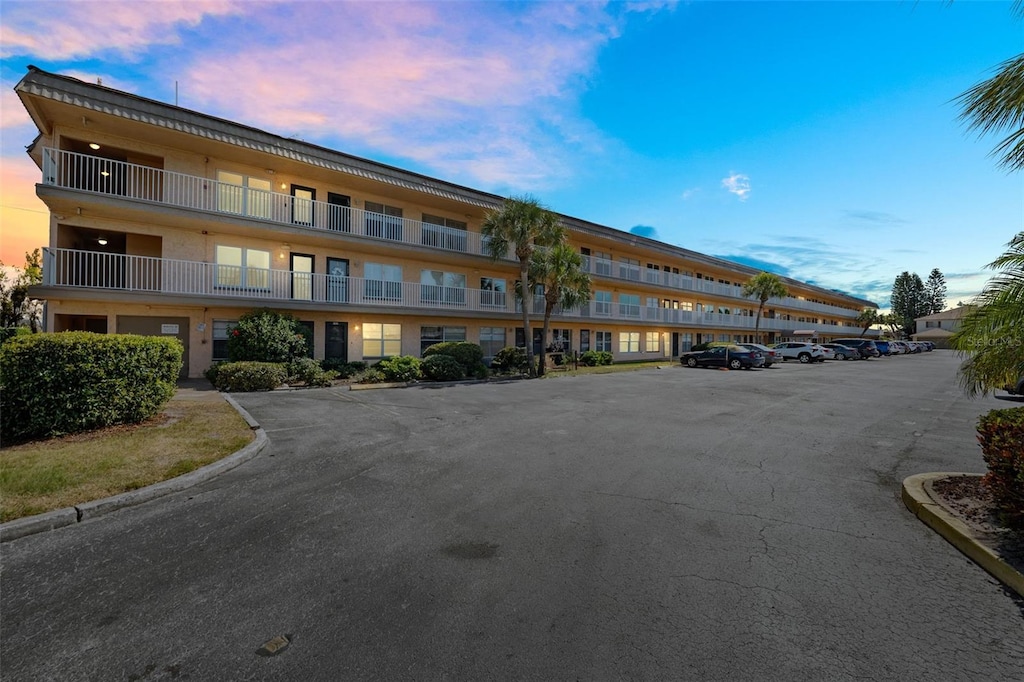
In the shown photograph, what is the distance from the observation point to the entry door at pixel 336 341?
65.0 feet

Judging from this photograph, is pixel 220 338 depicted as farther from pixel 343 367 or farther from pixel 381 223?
pixel 381 223

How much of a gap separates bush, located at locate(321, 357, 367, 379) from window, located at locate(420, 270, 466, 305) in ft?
15.6

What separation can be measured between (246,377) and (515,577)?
44.8ft

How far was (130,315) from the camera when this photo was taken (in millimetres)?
15930

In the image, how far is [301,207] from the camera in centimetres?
Answer: 1875

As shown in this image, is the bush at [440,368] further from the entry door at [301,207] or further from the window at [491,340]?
the entry door at [301,207]

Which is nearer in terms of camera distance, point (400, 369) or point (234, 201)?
point (234, 201)

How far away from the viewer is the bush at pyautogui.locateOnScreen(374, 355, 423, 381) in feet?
59.2

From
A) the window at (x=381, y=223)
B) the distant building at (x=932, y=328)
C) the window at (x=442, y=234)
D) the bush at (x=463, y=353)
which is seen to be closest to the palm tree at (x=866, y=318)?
the distant building at (x=932, y=328)

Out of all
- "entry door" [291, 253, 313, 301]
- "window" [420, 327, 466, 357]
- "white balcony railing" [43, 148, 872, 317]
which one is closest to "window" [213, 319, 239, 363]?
"entry door" [291, 253, 313, 301]

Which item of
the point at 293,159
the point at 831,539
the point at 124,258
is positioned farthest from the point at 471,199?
the point at 831,539

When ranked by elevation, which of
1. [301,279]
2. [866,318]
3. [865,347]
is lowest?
[865,347]

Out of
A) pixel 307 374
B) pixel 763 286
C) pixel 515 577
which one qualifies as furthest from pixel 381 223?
pixel 763 286

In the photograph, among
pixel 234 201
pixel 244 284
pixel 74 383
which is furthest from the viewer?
pixel 244 284
